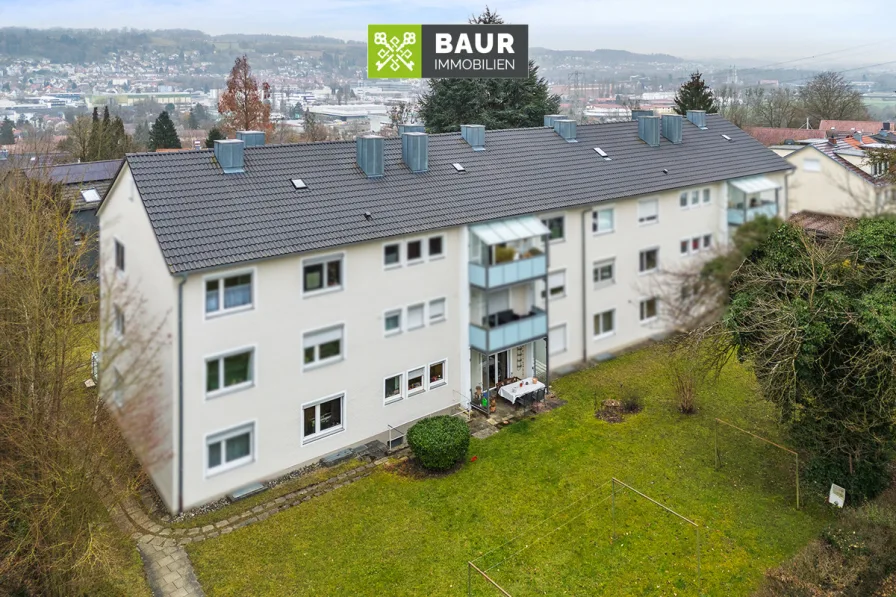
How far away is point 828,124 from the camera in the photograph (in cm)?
6319

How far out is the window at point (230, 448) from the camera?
15.9 m

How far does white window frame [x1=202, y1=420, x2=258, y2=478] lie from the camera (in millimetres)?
15727

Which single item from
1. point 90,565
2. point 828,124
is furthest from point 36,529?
point 828,124

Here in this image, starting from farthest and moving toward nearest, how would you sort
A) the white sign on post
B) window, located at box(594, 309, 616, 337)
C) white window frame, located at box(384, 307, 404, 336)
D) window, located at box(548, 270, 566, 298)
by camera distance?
window, located at box(594, 309, 616, 337) → window, located at box(548, 270, 566, 298) → white window frame, located at box(384, 307, 404, 336) → the white sign on post

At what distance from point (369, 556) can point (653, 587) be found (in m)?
5.91

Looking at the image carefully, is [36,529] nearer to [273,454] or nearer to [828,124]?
[273,454]

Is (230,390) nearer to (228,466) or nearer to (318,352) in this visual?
(228,466)

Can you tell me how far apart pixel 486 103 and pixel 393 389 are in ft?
85.8

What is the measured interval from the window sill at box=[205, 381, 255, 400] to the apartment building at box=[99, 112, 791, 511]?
3cm

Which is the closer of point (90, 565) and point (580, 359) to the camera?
point (90, 565)

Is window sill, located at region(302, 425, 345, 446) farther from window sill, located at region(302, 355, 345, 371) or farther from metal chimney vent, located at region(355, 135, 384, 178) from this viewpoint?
metal chimney vent, located at region(355, 135, 384, 178)

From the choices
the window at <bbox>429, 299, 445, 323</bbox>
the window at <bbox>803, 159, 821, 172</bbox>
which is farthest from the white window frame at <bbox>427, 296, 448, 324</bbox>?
the window at <bbox>803, 159, 821, 172</bbox>

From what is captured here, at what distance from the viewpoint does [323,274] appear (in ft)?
56.8

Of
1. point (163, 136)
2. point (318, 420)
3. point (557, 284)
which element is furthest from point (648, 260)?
point (163, 136)
